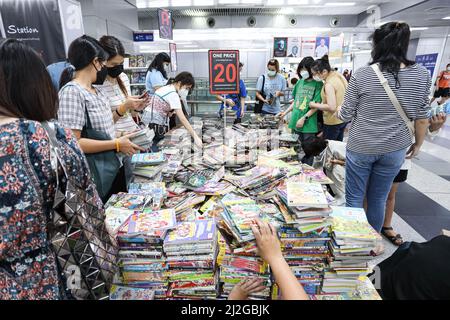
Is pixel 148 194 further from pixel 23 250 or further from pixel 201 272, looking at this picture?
pixel 23 250

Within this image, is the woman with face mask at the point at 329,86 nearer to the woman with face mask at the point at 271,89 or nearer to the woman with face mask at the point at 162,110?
the woman with face mask at the point at 162,110

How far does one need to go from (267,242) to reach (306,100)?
2.79 m

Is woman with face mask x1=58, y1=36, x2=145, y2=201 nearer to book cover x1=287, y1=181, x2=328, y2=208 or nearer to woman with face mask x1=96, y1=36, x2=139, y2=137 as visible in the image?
woman with face mask x1=96, y1=36, x2=139, y2=137

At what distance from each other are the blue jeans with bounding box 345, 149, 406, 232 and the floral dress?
6.57 ft

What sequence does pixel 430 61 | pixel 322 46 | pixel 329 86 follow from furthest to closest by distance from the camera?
pixel 430 61 < pixel 322 46 < pixel 329 86

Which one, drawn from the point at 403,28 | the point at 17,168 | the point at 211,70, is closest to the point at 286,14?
the point at 211,70

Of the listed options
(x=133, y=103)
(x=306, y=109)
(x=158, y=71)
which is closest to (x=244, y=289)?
(x=133, y=103)

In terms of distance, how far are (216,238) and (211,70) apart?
224 cm

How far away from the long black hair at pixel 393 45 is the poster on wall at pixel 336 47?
15.5ft

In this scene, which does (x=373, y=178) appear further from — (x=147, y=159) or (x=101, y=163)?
(x=101, y=163)

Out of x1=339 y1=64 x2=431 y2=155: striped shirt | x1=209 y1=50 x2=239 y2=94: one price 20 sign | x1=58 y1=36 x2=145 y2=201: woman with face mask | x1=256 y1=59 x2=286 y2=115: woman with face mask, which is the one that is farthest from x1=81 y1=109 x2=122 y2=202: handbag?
x1=256 y1=59 x2=286 y2=115: woman with face mask

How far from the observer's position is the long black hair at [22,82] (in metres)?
0.89

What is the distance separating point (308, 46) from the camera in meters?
6.63

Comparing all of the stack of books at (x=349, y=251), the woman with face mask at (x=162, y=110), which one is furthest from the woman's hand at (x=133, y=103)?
the stack of books at (x=349, y=251)
